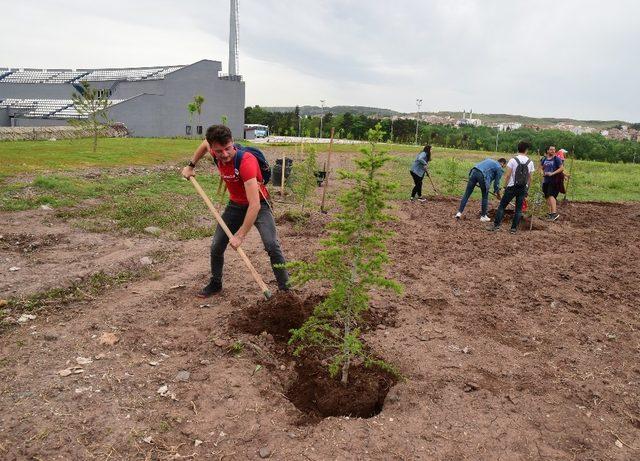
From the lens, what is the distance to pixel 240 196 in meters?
5.09

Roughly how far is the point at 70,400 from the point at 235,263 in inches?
142

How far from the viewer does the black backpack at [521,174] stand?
923cm

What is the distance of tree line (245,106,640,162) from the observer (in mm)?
57312

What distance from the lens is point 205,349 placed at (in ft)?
14.2

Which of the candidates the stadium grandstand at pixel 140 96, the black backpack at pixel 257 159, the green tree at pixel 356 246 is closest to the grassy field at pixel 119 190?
the green tree at pixel 356 246

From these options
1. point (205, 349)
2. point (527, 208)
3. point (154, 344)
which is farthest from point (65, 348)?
point (527, 208)

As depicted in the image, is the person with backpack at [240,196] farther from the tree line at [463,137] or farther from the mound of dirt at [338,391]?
the tree line at [463,137]

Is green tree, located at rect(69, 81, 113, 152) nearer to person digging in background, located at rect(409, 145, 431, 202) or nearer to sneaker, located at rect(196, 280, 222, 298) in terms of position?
person digging in background, located at rect(409, 145, 431, 202)

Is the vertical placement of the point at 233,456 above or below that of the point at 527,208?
below

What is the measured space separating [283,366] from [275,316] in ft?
2.45

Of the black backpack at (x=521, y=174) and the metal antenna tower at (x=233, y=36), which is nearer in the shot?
the black backpack at (x=521, y=174)

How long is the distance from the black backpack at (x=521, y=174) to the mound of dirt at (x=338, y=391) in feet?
22.1

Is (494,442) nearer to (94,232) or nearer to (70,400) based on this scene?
(70,400)

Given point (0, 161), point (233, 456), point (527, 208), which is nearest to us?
point (233, 456)
